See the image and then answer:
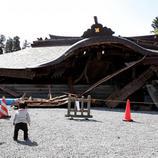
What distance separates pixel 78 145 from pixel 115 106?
1063 cm

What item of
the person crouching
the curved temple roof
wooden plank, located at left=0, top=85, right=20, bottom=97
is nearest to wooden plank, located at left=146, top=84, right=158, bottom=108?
the curved temple roof

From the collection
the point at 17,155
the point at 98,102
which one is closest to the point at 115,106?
the point at 98,102

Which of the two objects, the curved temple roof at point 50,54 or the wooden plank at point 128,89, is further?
the curved temple roof at point 50,54

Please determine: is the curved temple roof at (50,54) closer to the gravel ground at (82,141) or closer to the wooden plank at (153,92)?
the wooden plank at (153,92)

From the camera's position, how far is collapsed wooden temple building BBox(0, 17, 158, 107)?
1867 centimetres

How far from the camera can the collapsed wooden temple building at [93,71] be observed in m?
18.7

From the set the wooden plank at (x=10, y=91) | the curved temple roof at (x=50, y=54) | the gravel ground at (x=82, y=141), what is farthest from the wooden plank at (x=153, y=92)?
the wooden plank at (x=10, y=91)

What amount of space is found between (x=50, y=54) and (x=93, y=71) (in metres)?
3.65

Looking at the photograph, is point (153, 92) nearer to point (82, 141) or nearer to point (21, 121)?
point (82, 141)

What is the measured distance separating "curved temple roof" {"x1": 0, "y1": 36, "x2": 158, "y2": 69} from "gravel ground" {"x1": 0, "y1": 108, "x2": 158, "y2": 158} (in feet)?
27.1

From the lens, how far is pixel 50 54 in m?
23.7

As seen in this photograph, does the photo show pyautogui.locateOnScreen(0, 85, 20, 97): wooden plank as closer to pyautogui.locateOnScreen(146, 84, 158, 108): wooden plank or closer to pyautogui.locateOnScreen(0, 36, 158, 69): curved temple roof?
pyautogui.locateOnScreen(0, 36, 158, 69): curved temple roof

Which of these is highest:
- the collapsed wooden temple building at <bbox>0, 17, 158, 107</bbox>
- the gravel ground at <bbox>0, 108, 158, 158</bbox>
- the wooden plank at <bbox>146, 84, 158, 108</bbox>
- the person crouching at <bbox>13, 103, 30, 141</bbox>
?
the collapsed wooden temple building at <bbox>0, 17, 158, 107</bbox>

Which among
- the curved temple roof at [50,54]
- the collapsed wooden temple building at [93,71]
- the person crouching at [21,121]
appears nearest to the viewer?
the person crouching at [21,121]
